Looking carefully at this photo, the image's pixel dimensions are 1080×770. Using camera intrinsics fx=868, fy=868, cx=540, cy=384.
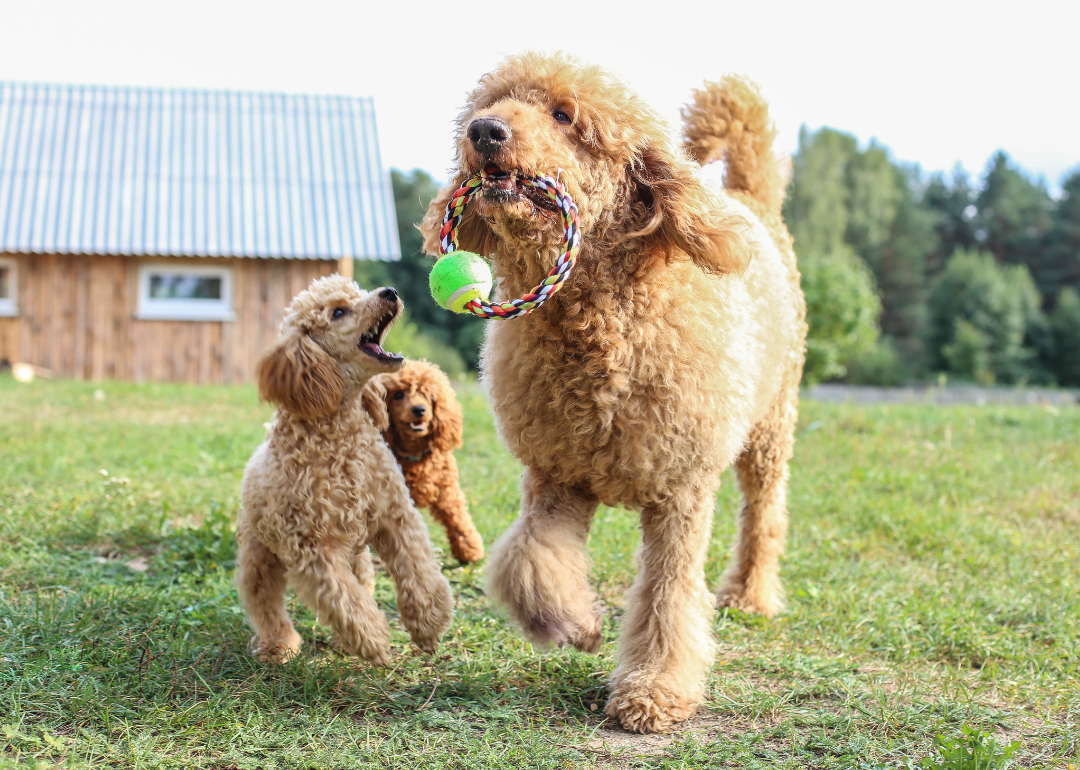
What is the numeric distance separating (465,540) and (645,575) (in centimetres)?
148

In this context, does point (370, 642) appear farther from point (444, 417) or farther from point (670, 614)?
point (444, 417)

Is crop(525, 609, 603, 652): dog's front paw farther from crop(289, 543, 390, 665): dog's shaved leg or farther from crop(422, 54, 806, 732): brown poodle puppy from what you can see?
crop(289, 543, 390, 665): dog's shaved leg

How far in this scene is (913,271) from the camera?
47.6 m

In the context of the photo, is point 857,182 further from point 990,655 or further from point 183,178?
point 990,655

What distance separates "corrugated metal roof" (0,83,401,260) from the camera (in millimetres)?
14570

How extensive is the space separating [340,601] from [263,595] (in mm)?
430

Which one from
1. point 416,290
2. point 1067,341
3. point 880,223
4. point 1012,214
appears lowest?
point 1067,341

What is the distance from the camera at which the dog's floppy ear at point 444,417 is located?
430 cm

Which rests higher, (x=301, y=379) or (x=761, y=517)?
(x=301, y=379)

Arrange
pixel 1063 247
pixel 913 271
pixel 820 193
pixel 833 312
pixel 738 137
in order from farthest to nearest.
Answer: pixel 913 271 → pixel 1063 247 → pixel 820 193 → pixel 833 312 → pixel 738 137

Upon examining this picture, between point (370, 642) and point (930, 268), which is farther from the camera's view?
point (930, 268)

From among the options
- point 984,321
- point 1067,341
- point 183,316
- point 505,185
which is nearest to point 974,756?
point 505,185

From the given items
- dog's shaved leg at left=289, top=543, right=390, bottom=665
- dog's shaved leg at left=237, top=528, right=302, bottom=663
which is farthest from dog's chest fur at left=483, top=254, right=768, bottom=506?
dog's shaved leg at left=237, top=528, right=302, bottom=663

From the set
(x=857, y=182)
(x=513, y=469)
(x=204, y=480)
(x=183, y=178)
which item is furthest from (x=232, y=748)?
(x=857, y=182)
